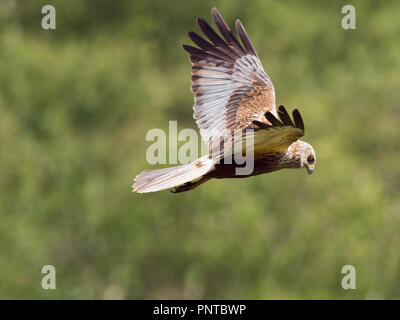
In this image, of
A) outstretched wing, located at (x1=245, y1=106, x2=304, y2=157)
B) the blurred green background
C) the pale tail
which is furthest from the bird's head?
the blurred green background

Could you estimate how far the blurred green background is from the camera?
1099 inches

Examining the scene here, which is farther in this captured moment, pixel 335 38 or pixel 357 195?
pixel 335 38

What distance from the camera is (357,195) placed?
95.0 ft

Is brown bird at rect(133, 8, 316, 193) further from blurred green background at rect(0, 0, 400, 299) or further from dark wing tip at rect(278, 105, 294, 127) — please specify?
blurred green background at rect(0, 0, 400, 299)

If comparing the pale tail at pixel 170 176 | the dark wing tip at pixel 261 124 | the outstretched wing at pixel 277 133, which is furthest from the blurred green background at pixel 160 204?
the dark wing tip at pixel 261 124

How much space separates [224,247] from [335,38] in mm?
19014

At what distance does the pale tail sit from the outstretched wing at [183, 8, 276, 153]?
28.9 inches

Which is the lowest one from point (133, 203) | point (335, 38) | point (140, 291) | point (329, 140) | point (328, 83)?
point (140, 291)

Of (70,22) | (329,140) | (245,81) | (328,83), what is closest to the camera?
(245,81)

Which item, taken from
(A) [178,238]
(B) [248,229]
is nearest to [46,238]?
(A) [178,238]

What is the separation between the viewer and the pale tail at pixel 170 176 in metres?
8.55

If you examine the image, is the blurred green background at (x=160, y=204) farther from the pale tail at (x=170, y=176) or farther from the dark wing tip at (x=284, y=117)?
the dark wing tip at (x=284, y=117)

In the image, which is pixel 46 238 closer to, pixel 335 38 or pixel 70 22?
pixel 70 22

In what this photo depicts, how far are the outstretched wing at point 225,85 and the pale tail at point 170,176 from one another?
0.73 metres
